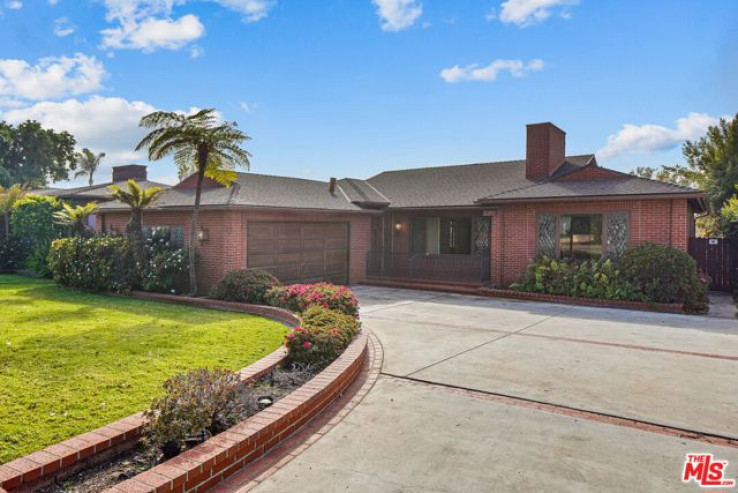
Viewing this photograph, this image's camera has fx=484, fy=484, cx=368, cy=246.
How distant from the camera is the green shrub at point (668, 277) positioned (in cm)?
1190

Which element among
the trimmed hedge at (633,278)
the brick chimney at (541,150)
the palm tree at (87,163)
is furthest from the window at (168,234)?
the palm tree at (87,163)

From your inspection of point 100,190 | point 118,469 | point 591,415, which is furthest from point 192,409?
point 100,190

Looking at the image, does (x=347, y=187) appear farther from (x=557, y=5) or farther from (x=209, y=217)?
(x=557, y=5)

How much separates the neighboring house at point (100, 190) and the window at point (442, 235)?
1225 cm

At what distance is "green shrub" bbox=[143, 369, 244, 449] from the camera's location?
377 centimetres

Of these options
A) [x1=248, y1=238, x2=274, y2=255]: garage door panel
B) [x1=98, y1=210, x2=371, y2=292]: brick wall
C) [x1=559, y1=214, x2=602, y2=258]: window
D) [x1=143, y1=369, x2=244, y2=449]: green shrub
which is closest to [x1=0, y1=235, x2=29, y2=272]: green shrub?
[x1=98, y1=210, x2=371, y2=292]: brick wall

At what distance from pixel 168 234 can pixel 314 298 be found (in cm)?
732

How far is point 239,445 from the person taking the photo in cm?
378

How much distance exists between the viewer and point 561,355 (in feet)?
24.2

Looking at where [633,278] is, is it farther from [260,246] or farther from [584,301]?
[260,246]

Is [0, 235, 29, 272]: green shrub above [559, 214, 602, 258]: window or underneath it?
underneath

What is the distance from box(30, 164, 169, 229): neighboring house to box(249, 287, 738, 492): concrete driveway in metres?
17.0

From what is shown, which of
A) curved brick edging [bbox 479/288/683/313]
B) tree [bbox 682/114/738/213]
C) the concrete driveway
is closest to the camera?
the concrete driveway

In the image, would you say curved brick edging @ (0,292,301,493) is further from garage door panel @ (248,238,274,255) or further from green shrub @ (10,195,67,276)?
green shrub @ (10,195,67,276)
